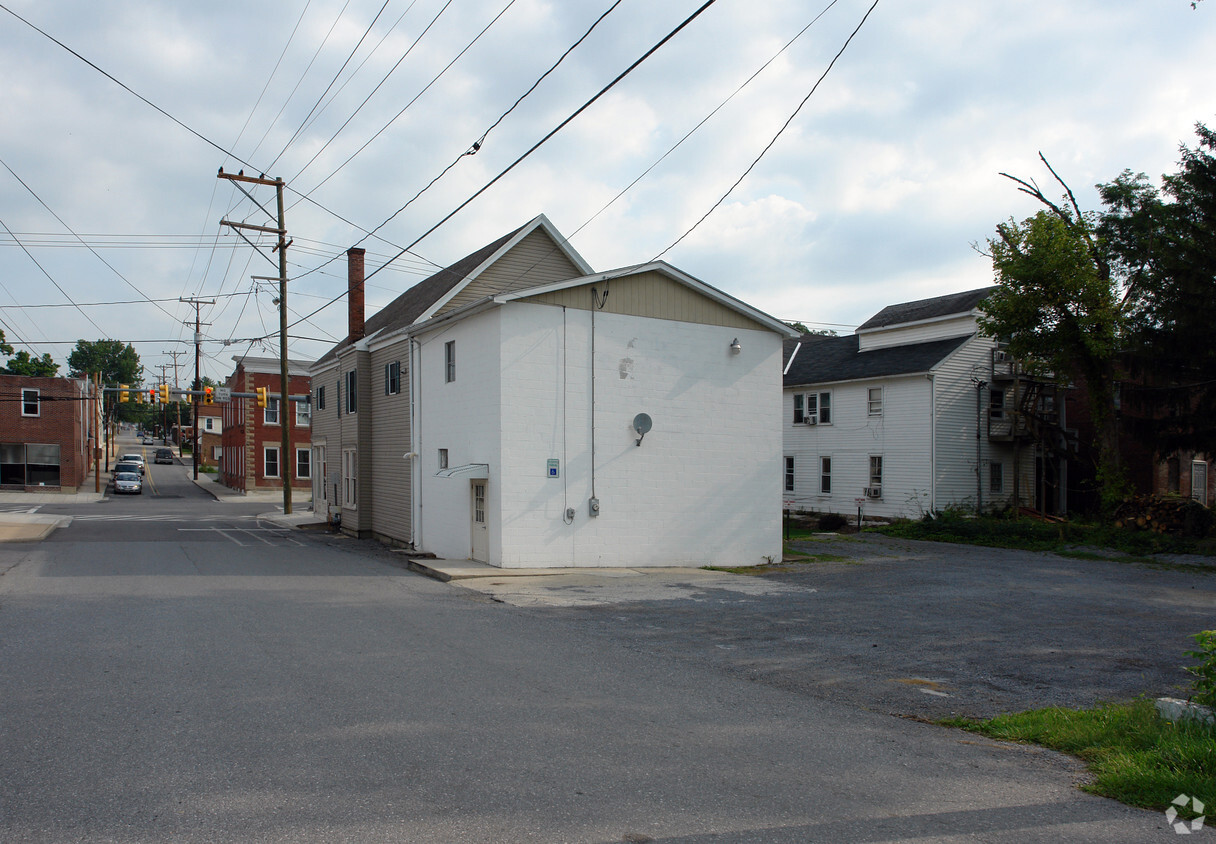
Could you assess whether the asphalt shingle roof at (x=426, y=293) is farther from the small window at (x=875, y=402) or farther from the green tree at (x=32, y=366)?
the green tree at (x=32, y=366)

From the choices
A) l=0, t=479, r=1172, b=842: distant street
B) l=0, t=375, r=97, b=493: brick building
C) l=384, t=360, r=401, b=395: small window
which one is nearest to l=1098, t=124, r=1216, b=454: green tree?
l=0, t=479, r=1172, b=842: distant street

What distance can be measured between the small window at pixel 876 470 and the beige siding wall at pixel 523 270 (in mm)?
15946

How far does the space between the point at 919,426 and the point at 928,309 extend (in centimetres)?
693

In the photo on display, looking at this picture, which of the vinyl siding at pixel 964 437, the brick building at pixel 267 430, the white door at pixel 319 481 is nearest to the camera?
the white door at pixel 319 481

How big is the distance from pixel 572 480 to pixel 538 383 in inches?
89.7

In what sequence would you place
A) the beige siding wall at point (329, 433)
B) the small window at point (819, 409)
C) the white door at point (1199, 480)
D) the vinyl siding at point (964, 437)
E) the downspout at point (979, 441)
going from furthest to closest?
the white door at point (1199, 480)
the small window at point (819, 409)
the downspout at point (979, 441)
the vinyl siding at point (964, 437)
the beige siding wall at point (329, 433)

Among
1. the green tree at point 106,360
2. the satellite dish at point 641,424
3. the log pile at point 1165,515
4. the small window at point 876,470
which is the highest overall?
the green tree at point 106,360

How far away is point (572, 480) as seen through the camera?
59.6 feet

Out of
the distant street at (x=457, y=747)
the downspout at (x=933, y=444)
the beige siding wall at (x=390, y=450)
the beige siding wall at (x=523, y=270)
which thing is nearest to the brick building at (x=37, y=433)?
the beige siding wall at (x=390, y=450)

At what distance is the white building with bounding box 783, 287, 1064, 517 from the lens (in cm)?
3206

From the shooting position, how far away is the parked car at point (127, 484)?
168 feet

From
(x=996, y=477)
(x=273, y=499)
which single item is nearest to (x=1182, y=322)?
(x=996, y=477)

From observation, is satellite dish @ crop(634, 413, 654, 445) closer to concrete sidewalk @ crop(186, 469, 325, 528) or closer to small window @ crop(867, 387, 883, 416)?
concrete sidewalk @ crop(186, 469, 325, 528)

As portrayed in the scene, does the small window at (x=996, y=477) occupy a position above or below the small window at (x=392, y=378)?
below
